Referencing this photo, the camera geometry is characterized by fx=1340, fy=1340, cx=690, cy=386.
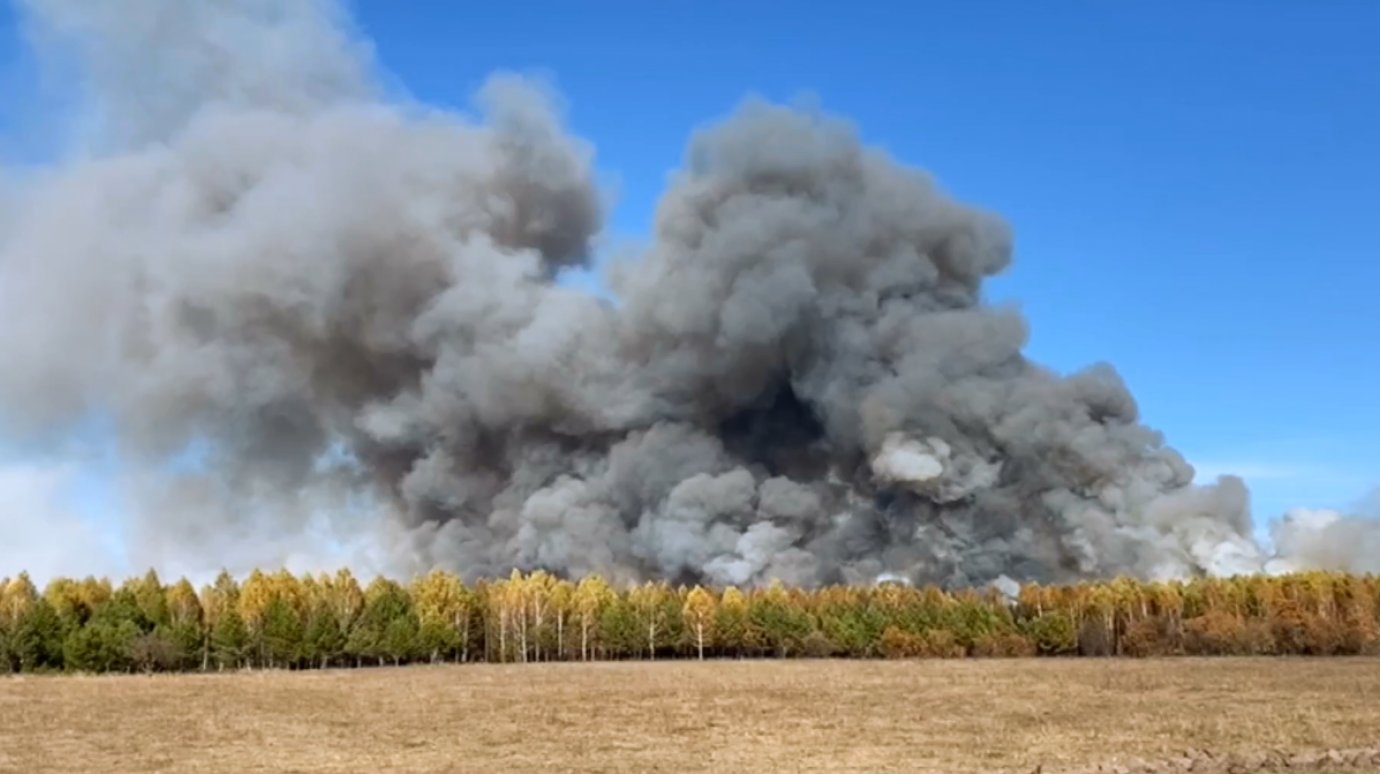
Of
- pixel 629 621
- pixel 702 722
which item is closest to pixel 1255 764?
pixel 702 722

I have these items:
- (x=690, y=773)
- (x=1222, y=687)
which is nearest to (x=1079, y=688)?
(x=1222, y=687)

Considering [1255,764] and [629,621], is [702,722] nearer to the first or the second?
[1255,764]

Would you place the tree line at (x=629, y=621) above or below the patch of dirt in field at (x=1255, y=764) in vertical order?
above

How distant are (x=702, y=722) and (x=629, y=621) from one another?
52.4 m

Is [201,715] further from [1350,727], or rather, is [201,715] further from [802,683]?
[1350,727]

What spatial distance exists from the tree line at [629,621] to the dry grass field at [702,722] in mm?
21605

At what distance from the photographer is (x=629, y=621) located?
7988cm

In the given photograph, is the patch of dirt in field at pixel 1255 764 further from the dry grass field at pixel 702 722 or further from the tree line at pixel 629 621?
the tree line at pixel 629 621

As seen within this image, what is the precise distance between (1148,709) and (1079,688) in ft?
29.4

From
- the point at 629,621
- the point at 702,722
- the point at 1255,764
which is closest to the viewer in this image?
the point at 1255,764

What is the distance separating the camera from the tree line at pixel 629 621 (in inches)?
2709

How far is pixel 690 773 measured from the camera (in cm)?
1917

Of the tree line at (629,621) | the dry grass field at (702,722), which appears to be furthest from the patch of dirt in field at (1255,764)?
→ the tree line at (629,621)

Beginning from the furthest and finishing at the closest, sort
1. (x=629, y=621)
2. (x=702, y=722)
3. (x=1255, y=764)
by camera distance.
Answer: (x=629, y=621) < (x=702, y=722) < (x=1255, y=764)
